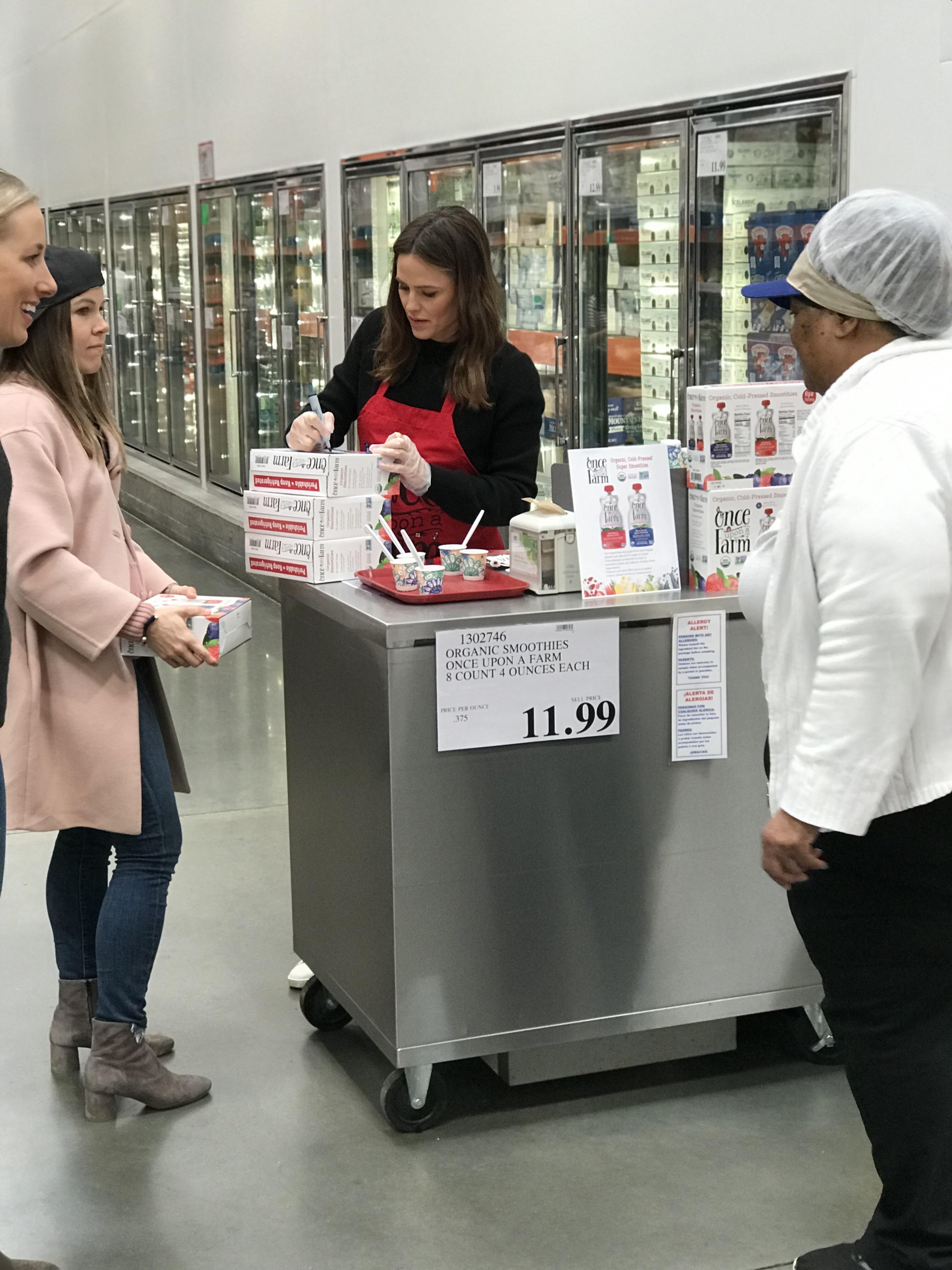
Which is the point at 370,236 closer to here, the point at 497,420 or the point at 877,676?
the point at 497,420

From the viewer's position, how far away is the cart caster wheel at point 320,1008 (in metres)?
3.54

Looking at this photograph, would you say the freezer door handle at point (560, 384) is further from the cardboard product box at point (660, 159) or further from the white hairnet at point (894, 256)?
the white hairnet at point (894, 256)

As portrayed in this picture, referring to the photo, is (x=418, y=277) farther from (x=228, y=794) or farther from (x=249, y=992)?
(x=228, y=794)

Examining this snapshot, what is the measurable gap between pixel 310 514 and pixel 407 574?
0.88 ft

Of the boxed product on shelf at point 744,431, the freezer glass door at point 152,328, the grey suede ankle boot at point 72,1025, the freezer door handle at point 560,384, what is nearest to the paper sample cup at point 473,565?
the boxed product on shelf at point 744,431

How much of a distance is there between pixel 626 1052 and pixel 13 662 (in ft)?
4.91

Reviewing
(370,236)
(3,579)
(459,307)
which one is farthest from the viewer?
(370,236)

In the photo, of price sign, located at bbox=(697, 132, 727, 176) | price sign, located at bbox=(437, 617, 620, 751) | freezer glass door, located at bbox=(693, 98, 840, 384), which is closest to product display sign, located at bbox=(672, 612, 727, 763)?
price sign, located at bbox=(437, 617, 620, 751)

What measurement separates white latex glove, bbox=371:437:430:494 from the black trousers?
4.39 ft

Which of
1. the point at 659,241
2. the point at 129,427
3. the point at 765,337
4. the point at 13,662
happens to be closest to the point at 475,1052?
the point at 13,662

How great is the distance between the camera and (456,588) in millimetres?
3064

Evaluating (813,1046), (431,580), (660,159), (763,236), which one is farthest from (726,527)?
(660,159)

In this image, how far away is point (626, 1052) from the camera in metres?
3.31

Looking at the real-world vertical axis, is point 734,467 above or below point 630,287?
below
